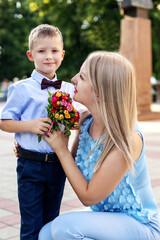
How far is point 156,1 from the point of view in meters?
21.4

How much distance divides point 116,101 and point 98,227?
28.6 inches

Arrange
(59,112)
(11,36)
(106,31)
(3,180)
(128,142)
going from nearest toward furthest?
(128,142) → (59,112) → (3,180) → (106,31) → (11,36)

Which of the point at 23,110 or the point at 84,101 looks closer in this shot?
the point at 84,101

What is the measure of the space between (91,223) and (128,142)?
517mm

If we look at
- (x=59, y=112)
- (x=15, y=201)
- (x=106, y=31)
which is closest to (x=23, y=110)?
(x=59, y=112)

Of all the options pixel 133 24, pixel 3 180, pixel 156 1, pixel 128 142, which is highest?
pixel 156 1

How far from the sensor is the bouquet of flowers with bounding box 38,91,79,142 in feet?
7.77

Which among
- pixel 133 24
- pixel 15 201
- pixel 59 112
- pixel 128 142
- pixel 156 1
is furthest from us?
pixel 156 1

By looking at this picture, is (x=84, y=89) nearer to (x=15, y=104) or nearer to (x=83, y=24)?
(x=15, y=104)

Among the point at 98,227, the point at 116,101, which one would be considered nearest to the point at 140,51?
the point at 116,101

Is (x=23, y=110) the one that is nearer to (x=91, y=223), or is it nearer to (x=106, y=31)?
(x=91, y=223)

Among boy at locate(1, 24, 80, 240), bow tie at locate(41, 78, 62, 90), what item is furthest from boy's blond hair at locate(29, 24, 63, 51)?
bow tie at locate(41, 78, 62, 90)

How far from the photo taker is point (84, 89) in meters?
2.36

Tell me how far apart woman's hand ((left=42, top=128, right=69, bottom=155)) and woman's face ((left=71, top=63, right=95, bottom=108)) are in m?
0.25
